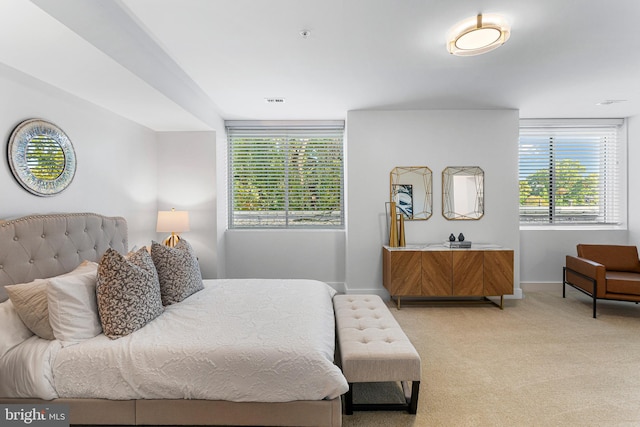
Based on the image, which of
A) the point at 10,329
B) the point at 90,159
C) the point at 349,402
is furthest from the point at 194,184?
the point at 349,402

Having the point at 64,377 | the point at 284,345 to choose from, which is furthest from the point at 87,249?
the point at 284,345

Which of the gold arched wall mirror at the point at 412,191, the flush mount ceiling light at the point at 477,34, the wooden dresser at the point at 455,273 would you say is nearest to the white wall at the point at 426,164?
Answer: the gold arched wall mirror at the point at 412,191

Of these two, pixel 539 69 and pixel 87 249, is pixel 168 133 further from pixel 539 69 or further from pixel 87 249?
pixel 539 69

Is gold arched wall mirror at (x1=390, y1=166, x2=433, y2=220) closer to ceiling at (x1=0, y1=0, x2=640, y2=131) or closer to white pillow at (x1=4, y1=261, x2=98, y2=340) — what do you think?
ceiling at (x1=0, y1=0, x2=640, y2=131)

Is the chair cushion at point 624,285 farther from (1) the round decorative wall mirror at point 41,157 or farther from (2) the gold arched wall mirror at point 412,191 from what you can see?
(1) the round decorative wall mirror at point 41,157

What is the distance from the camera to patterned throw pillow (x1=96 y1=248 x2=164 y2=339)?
1947 mm

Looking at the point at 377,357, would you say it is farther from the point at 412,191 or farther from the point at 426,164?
the point at 426,164

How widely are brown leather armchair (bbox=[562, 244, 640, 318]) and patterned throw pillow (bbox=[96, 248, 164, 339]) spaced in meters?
4.33

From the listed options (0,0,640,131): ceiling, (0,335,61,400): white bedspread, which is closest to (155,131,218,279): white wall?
(0,0,640,131): ceiling

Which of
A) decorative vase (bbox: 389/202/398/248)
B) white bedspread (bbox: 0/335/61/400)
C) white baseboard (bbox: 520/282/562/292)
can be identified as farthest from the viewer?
white baseboard (bbox: 520/282/562/292)

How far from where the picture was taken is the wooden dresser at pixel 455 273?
396 cm

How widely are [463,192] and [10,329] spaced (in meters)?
4.49

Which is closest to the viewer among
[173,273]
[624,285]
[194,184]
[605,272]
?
[173,273]

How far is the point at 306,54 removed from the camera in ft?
8.96
